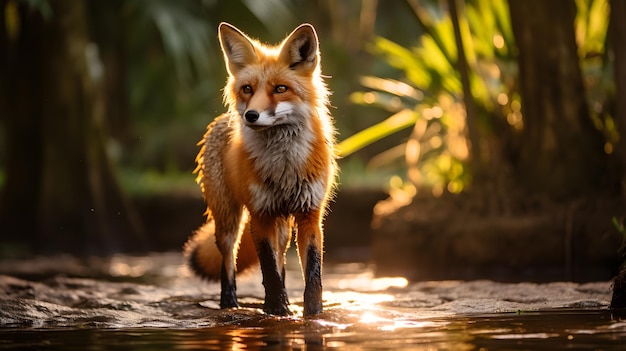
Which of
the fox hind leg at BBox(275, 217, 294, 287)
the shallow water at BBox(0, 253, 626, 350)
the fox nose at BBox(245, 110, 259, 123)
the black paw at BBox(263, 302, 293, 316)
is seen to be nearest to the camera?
the shallow water at BBox(0, 253, 626, 350)

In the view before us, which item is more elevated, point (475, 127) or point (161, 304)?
point (475, 127)

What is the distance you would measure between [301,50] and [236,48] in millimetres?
377

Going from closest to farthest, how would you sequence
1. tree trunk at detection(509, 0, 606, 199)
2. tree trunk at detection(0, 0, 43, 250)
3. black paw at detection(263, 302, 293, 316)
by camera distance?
black paw at detection(263, 302, 293, 316)
tree trunk at detection(509, 0, 606, 199)
tree trunk at detection(0, 0, 43, 250)

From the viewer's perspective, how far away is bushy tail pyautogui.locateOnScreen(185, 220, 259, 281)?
7.04 metres

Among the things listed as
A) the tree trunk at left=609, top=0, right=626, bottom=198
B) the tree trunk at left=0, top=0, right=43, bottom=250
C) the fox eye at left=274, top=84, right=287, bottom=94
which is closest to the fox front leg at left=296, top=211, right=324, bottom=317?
the fox eye at left=274, top=84, right=287, bottom=94

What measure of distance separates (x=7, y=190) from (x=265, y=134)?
1007 cm

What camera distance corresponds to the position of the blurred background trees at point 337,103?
924 centimetres

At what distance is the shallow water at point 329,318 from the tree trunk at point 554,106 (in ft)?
5.93

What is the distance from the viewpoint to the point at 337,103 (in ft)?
74.1

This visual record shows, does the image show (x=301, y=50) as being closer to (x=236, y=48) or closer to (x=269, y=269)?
(x=236, y=48)

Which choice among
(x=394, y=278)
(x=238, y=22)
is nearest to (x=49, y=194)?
(x=238, y=22)

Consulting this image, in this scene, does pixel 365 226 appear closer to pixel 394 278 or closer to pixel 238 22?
pixel 238 22

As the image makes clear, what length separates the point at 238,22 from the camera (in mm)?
16500

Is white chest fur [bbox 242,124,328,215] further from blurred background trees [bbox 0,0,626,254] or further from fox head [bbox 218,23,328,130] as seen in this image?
blurred background trees [bbox 0,0,626,254]
